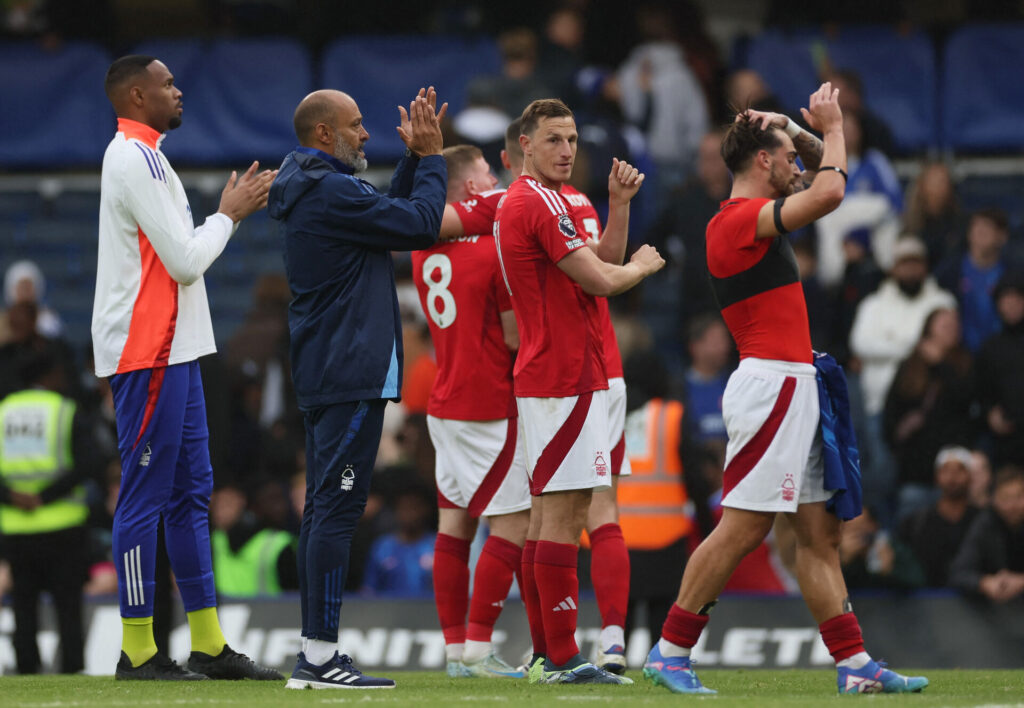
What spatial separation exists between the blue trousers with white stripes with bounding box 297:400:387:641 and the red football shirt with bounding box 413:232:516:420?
1.06 m

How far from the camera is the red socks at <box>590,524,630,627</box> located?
25.3 ft

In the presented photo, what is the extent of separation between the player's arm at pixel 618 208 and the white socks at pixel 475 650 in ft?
6.25

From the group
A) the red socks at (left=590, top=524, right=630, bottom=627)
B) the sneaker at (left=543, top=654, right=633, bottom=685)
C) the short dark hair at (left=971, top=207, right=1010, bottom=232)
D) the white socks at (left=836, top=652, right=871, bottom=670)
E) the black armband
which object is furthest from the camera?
the short dark hair at (left=971, top=207, right=1010, bottom=232)

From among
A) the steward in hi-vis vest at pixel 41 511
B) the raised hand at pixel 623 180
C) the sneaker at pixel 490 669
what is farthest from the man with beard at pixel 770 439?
the steward in hi-vis vest at pixel 41 511

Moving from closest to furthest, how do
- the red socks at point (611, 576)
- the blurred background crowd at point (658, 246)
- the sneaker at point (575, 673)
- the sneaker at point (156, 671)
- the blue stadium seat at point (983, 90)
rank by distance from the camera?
the sneaker at point (575, 673) < the sneaker at point (156, 671) < the red socks at point (611, 576) < the blurred background crowd at point (658, 246) < the blue stadium seat at point (983, 90)

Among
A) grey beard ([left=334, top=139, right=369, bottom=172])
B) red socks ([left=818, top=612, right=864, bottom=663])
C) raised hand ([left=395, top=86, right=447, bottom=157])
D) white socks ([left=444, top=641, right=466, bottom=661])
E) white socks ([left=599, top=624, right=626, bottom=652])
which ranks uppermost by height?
raised hand ([left=395, top=86, right=447, bottom=157])

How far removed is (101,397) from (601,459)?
608 centimetres

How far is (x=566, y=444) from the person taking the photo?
691 cm

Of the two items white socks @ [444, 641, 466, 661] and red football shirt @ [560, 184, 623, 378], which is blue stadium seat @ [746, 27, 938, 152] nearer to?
red football shirt @ [560, 184, 623, 378]

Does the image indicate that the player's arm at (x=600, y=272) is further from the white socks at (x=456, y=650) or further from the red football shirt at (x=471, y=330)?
the white socks at (x=456, y=650)

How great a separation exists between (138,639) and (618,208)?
2.83 meters

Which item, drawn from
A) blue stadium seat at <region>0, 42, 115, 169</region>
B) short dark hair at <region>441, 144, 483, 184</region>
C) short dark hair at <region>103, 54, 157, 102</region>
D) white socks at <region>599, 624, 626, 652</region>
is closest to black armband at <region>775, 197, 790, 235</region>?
short dark hair at <region>441, 144, 483, 184</region>

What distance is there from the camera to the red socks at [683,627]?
6.80 metres

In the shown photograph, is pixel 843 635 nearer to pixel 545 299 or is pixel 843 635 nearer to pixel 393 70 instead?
pixel 545 299
